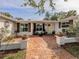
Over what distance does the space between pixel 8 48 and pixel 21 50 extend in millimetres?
1453

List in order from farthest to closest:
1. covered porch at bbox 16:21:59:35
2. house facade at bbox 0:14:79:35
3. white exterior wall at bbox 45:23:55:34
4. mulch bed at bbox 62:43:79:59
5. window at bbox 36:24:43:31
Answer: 1. white exterior wall at bbox 45:23:55:34
2. window at bbox 36:24:43:31
3. covered porch at bbox 16:21:59:35
4. house facade at bbox 0:14:79:35
5. mulch bed at bbox 62:43:79:59

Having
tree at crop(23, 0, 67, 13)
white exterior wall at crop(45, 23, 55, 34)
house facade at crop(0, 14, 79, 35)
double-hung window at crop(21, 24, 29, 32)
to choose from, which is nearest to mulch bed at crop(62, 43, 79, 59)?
tree at crop(23, 0, 67, 13)

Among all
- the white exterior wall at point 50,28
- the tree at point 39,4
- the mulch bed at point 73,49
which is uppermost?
the tree at point 39,4

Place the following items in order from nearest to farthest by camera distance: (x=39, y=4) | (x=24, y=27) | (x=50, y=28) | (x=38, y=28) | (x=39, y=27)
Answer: (x=39, y=4) < (x=24, y=27) < (x=38, y=28) < (x=39, y=27) < (x=50, y=28)

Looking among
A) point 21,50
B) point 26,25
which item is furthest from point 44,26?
point 21,50

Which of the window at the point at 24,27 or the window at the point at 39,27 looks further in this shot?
the window at the point at 39,27

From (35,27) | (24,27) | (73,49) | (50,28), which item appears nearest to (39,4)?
(73,49)

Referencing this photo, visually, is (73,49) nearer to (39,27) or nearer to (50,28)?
(39,27)

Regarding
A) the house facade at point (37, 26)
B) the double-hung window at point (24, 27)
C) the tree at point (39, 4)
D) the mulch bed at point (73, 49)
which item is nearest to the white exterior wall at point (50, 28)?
the house facade at point (37, 26)

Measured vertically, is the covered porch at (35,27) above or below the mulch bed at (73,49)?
above

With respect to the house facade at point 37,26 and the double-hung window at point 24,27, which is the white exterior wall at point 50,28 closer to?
the house facade at point 37,26

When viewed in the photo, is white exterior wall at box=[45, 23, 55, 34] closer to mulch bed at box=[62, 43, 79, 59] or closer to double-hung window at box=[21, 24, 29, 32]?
double-hung window at box=[21, 24, 29, 32]

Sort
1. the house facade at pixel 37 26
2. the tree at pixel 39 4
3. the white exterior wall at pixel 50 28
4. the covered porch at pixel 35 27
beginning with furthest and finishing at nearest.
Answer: the white exterior wall at pixel 50 28 → the covered porch at pixel 35 27 → the house facade at pixel 37 26 → the tree at pixel 39 4

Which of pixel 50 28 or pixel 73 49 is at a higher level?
pixel 50 28
